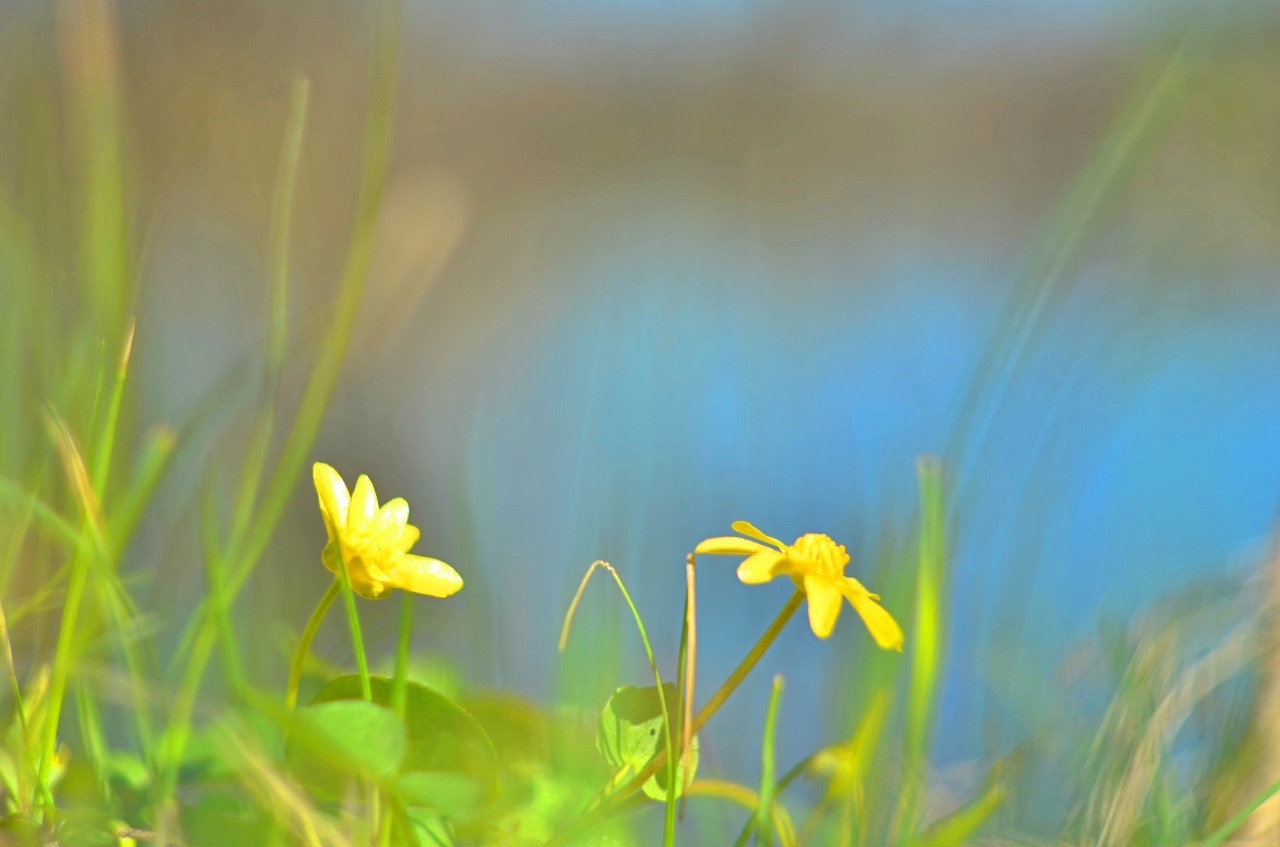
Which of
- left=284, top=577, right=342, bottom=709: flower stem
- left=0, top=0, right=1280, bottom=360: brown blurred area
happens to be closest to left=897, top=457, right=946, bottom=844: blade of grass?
left=284, top=577, right=342, bottom=709: flower stem

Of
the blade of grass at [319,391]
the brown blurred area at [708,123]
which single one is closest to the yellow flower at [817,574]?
the blade of grass at [319,391]

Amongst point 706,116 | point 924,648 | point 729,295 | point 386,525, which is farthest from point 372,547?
point 706,116

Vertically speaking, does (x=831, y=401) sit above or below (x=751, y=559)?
below

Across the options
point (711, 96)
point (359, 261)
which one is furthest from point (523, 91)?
point (359, 261)

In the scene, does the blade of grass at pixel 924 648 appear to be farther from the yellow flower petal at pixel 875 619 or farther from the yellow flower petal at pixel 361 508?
the yellow flower petal at pixel 361 508

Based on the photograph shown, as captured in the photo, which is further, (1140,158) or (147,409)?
(147,409)

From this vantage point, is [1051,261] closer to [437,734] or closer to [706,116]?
[437,734]

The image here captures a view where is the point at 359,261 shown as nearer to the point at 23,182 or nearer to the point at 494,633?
the point at 494,633

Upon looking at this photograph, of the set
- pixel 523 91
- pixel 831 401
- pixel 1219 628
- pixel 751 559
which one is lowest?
pixel 831 401

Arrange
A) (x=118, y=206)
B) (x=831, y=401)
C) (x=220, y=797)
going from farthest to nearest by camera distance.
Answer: (x=831, y=401) → (x=118, y=206) → (x=220, y=797)
